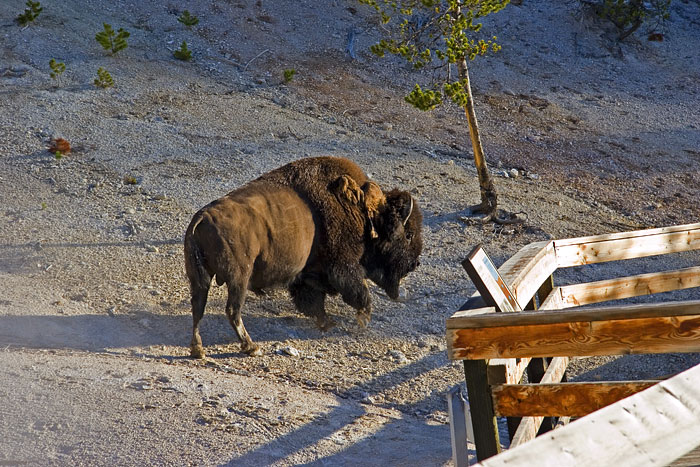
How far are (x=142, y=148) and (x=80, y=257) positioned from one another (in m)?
3.34

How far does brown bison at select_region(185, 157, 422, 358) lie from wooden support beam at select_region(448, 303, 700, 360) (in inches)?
128

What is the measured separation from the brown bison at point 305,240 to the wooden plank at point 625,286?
8.98ft

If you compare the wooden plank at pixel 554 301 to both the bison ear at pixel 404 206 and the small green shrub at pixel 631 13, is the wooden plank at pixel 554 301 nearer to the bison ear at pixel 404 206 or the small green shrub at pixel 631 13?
the bison ear at pixel 404 206

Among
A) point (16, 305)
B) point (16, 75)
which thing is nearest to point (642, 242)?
point (16, 305)

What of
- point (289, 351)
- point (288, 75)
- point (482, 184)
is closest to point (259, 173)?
point (482, 184)

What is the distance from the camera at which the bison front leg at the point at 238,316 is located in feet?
21.0

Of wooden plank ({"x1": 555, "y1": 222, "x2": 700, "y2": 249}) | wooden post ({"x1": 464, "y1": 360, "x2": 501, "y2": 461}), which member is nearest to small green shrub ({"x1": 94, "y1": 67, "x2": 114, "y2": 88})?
wooden plank ({"x1": 555, "y1": 222, "x2": 700, "y2": 249})

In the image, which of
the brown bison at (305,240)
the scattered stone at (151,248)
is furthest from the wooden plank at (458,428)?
the scattered stone at (151,248)

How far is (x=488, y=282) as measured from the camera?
11.6ft

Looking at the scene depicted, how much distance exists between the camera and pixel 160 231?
28.7 ft

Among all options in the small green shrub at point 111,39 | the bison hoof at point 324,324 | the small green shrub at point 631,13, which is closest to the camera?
the bison hoof at point 324,324

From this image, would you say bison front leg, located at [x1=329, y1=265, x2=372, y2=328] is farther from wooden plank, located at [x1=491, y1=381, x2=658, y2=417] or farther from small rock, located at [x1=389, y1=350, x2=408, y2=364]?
wooden plank, located at [x1=491, y1=381, x2=658, y2=417]

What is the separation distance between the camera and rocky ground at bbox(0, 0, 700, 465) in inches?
203

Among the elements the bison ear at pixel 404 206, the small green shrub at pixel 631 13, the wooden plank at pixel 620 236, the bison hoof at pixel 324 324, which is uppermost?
the small green shrub at pixel 631 13
